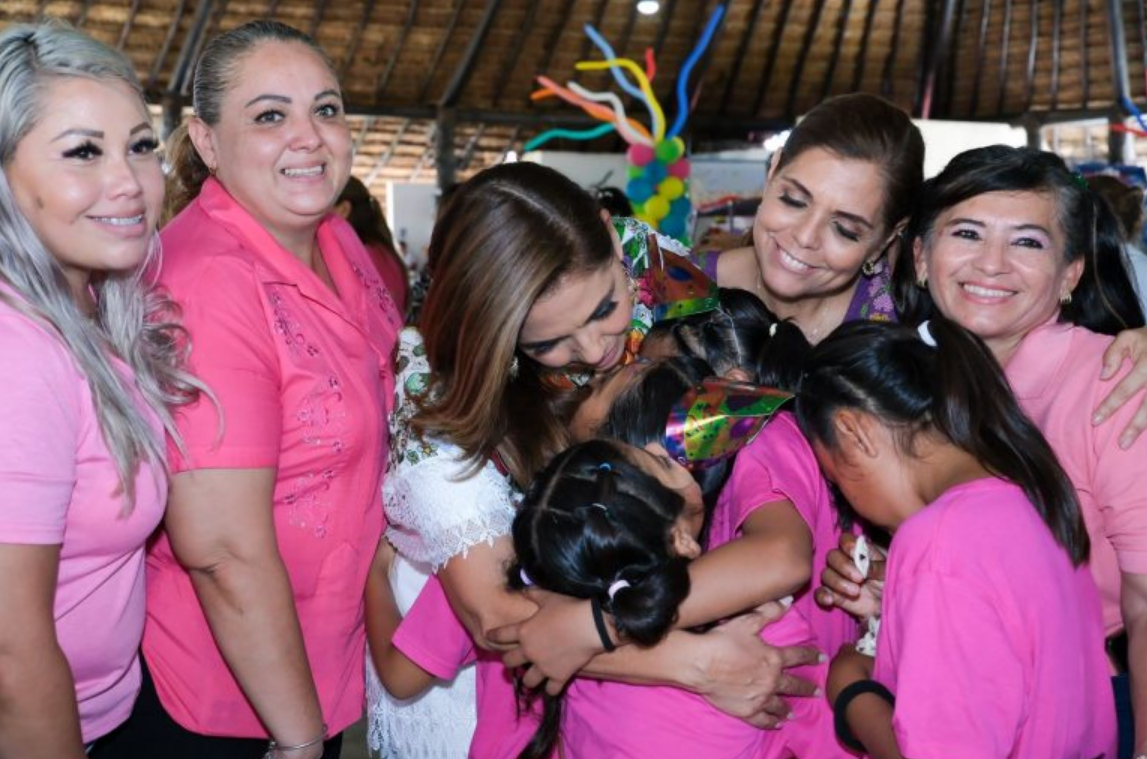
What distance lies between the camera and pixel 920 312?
7.86ft

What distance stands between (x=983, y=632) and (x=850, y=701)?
27 cm

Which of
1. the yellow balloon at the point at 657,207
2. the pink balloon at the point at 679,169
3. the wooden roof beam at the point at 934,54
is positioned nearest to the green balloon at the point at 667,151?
the pink balloon at the point at 679,169

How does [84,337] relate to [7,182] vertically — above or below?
below

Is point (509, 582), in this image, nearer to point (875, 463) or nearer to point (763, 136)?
point (875, 463)

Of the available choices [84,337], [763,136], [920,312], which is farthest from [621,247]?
[763,136]

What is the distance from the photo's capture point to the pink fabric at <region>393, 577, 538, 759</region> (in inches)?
81.6

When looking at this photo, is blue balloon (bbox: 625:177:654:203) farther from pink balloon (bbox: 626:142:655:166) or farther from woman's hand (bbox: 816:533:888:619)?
woman's hand (bbox: 816:533:888:619)

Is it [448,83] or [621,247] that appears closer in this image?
[621,247]

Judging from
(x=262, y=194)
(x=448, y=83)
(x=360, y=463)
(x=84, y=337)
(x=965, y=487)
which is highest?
(x=965, y=487)

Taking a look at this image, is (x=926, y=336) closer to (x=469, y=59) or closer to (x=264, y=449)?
(x=264, y=449)

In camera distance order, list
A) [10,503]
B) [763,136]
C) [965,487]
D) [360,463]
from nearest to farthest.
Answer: [10,503] → [965,487] → [360,463] → [763,136]

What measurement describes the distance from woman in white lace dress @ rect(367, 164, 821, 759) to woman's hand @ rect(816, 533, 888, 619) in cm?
19

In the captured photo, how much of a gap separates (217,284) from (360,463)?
0.38m

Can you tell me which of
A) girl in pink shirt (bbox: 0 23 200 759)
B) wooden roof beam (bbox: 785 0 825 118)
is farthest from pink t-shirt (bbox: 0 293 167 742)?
wooden roof beam (bbox: 785 0 825 118)
